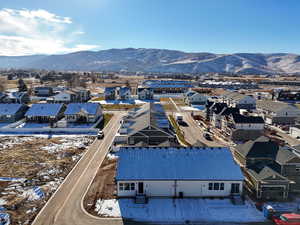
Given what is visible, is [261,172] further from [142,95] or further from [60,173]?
[142,95]

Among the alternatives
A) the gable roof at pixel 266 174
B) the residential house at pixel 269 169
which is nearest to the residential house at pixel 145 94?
the residential house at pixel 269 169

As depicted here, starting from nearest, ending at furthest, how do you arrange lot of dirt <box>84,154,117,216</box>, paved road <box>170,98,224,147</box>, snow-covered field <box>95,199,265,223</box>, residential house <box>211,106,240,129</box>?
1. snow-covered field <box>95,199,265,223</box>
2. lot of dirt <box>84,154,117,216</box>
3. paved road <box>170,98,224,147</box>
4. residential house <box>211,106,240,129</box>

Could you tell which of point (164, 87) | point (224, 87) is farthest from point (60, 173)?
point (224, 87)

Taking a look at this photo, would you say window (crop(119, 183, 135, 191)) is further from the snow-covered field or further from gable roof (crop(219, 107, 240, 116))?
gable roof (crop(219, 107, 240, 116))

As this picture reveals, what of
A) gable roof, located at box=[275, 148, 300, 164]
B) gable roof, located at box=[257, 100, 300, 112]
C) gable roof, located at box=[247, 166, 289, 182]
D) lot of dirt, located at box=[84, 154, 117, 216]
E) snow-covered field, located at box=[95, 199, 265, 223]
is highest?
gable roof, located at box=[257, 100, 300, 112]

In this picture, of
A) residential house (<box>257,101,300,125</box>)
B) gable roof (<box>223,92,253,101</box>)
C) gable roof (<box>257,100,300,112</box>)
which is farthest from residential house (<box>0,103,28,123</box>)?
gable roof (<box>223,92,253,101</box>)

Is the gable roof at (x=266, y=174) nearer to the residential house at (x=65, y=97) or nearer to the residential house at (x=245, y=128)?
the residential house at (x=245, y=128)
